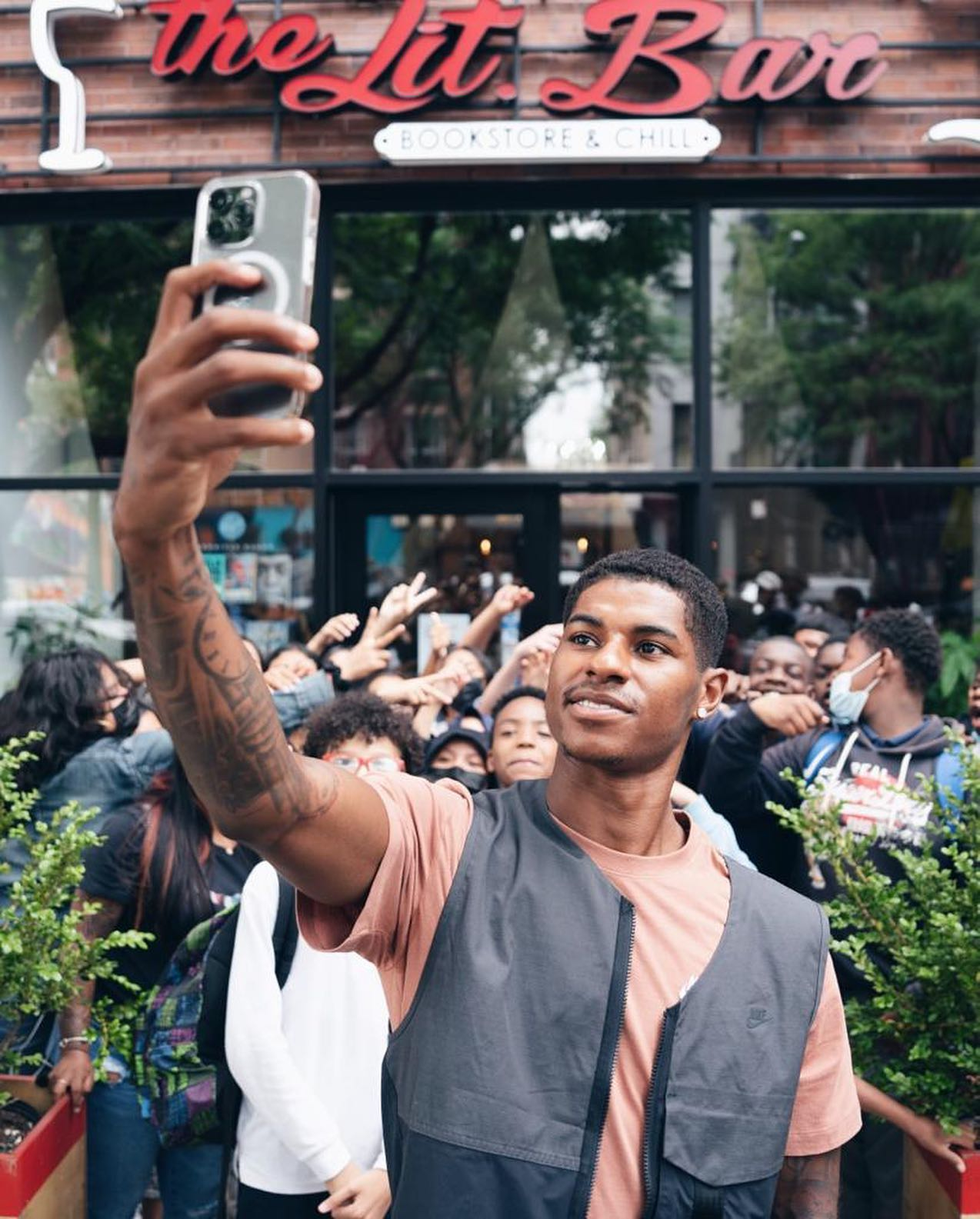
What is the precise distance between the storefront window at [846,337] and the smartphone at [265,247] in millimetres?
6047

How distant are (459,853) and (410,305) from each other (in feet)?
Answer: 19.9

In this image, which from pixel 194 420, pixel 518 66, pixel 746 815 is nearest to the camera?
pixel 194 420

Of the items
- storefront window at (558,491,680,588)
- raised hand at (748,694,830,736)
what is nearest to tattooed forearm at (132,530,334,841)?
raised hand at (748,694,830,736)

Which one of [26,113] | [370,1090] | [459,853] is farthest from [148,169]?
[459,853]

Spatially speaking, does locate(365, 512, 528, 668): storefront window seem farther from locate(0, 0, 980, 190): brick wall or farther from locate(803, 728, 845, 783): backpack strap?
locate(803, 728, 845, 783): backpack strap

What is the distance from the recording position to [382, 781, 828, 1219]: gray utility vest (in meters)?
1.72

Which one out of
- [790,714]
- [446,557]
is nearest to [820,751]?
[790,714]

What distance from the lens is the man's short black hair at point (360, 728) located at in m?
3.57

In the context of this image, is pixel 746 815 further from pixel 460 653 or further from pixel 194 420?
pixel 194 420

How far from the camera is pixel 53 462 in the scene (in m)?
7.58

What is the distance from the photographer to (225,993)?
2939mm

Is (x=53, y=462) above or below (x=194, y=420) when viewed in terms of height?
above

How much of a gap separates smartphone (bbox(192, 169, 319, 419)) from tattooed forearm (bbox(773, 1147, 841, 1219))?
148 centimetres

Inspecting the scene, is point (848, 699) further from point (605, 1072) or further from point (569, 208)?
point (569, 208)
